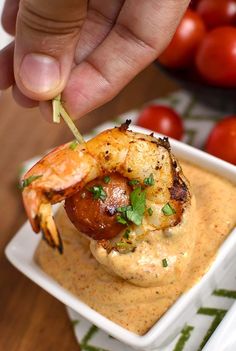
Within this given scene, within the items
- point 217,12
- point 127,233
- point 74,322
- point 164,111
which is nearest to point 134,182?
point 127,233

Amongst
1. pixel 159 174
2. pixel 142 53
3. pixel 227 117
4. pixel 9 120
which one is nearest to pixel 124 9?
pixel 142 53

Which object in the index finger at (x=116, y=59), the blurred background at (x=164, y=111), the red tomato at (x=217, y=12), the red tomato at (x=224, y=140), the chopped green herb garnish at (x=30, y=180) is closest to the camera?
the chopped green herb garnish at (x=30, y=180)

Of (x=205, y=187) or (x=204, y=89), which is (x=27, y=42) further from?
(x=204, y=89)

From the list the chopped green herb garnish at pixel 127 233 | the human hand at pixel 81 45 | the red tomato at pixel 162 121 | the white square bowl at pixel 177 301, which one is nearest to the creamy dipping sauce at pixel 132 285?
the white square bowl at pixel 177 301

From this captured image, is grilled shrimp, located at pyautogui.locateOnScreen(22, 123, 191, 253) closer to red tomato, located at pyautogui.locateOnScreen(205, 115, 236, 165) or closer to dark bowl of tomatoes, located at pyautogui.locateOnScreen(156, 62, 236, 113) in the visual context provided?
red tomato, located at pyautogui.locateOnScreen(205, 115, 236, 165)

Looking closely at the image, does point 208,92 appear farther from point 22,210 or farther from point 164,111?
point 22,210

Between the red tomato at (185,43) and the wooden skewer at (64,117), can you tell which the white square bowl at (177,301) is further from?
the red tomato at (185,43)
